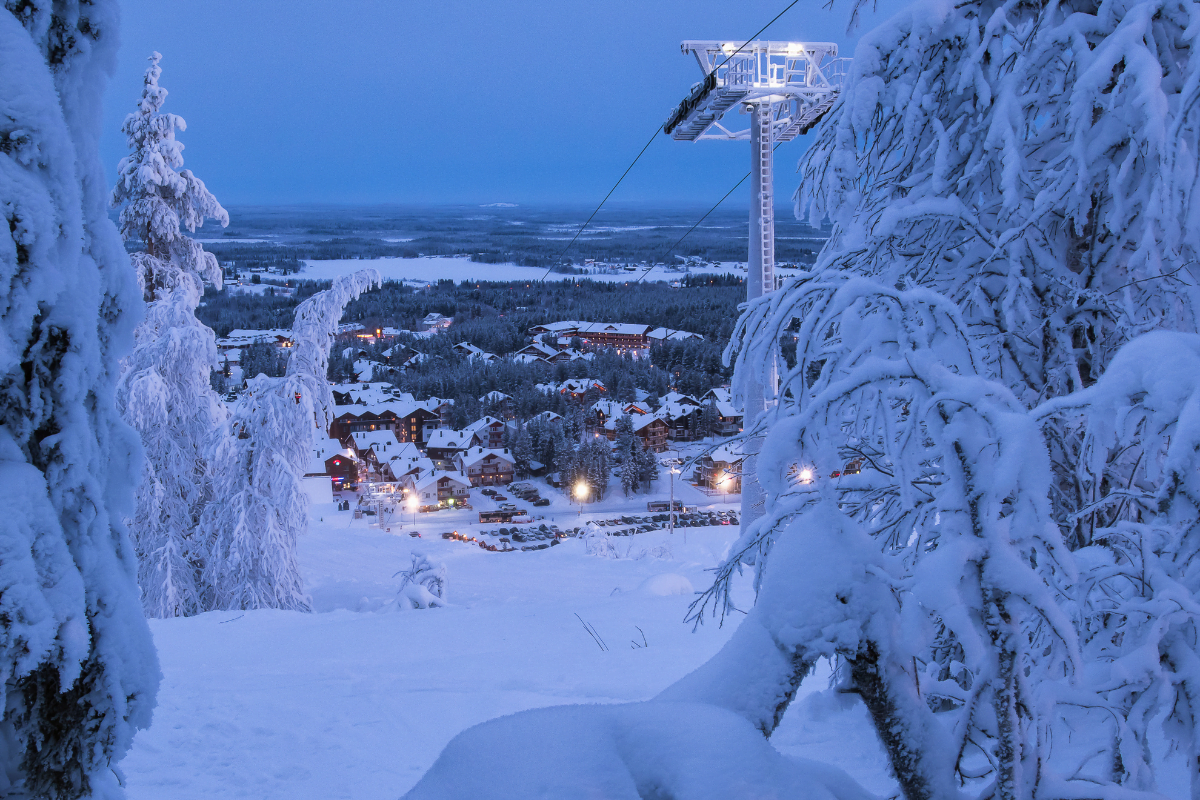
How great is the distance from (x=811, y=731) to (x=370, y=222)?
79.9 m

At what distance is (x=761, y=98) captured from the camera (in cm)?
1153

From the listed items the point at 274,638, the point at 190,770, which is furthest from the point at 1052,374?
the point at 274,638

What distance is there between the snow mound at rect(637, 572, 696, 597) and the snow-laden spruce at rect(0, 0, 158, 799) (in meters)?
7.50

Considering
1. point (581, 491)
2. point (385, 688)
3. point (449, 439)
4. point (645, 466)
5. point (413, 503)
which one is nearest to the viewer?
point (385, 688)

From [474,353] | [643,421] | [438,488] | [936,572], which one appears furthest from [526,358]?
[936,572]

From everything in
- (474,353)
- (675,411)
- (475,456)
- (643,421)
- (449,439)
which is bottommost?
(475,456)

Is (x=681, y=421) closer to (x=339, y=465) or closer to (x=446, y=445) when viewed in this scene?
(x=446, y=445)

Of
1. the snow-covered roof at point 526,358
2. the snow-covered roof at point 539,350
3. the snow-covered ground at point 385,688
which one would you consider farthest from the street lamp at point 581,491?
the snow-covered ground at point 385,688

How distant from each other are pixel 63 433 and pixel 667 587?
814 centimetres

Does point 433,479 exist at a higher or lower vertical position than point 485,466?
higher

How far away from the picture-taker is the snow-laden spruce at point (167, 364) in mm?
9945

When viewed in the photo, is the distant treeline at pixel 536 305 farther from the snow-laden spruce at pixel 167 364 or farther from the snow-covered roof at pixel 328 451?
the snow-laden spruce at pixel 167 364

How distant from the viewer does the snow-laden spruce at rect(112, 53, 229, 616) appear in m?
9.95

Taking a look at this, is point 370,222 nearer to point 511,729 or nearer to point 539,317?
point 539,317
